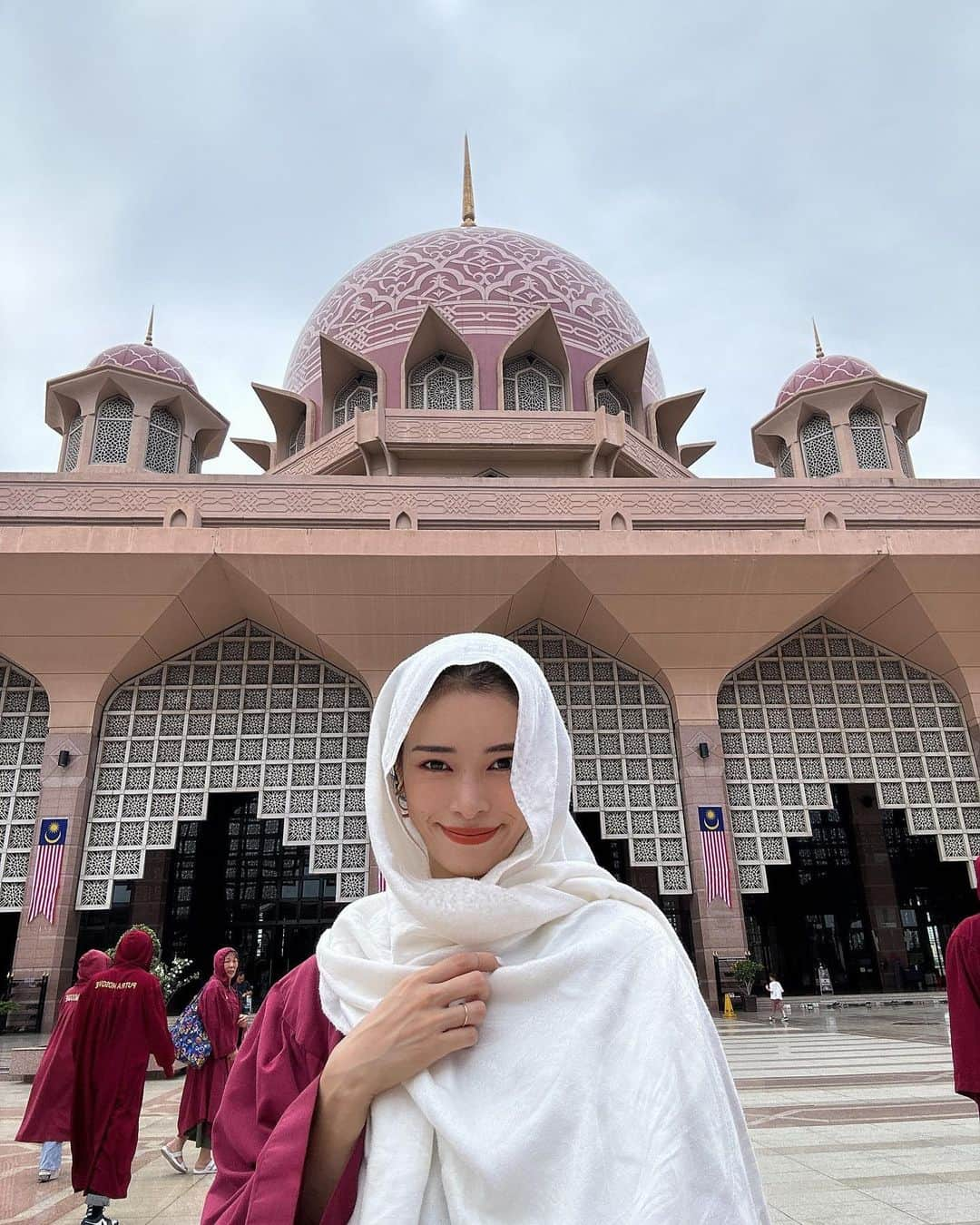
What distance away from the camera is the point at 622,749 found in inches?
497

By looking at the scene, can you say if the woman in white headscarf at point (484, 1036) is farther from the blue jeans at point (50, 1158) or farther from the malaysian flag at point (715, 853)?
the malaysian flag at point (715, 853)

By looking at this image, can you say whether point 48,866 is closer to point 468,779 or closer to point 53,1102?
point 53,1102

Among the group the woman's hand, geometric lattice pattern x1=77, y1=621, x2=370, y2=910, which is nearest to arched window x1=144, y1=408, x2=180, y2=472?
geometric lattice pattern x1=77, y1=621, x2=370, y2=910

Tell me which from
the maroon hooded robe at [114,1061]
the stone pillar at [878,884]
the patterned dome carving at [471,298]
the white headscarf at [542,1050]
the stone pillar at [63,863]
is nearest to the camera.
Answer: the white headscarf at [542,1050]

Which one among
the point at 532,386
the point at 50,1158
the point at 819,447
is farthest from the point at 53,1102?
the point at 819,447

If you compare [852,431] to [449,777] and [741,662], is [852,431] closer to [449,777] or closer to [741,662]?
[741,662]

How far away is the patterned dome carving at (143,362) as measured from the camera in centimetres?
1645

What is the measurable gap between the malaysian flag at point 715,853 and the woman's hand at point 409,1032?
37.5 feet

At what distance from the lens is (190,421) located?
56.2 feet

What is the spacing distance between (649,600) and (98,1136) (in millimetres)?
9742

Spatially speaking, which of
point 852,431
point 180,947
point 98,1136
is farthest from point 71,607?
point 852,431

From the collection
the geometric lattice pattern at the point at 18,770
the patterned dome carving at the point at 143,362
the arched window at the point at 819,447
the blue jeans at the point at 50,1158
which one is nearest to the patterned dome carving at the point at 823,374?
the arched window at the point at 819,447

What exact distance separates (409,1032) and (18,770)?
A: 1287 centimetres

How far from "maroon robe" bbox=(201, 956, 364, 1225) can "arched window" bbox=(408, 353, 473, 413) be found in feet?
55.5
